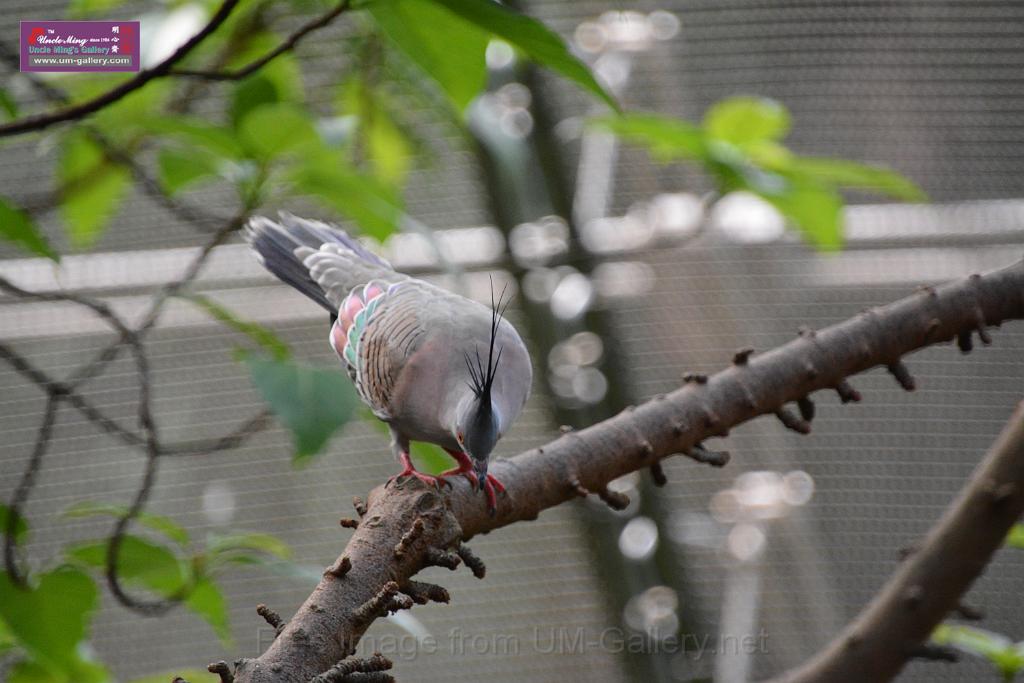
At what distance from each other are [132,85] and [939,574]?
37.7 inches

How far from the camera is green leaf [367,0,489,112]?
771 millimetres

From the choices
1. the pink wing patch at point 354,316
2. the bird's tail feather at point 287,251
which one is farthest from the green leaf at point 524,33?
the bird's tail feather at point 287,251

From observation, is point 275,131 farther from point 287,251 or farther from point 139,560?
point 139,560

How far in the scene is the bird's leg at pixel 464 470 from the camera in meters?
1.10

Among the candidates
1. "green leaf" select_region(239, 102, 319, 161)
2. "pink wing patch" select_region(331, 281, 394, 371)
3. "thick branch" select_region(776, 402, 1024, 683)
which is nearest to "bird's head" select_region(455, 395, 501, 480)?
"pink wing patch" select_region(331, 281, 394, 371)

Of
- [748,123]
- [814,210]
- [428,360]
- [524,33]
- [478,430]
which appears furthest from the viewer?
[748,123]

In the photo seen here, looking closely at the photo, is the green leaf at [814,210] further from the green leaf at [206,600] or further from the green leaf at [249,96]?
the green leaf at [206,600]

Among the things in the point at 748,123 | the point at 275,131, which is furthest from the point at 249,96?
the point at 748,123

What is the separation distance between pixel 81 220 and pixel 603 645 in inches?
55.6

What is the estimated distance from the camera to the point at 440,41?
788 mm

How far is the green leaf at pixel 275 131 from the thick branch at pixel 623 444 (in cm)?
43

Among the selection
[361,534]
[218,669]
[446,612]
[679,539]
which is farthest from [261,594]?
[218,669]

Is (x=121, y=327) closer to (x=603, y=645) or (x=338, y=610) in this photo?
(x=338, y=610)

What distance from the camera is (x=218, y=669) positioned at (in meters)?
0.60
